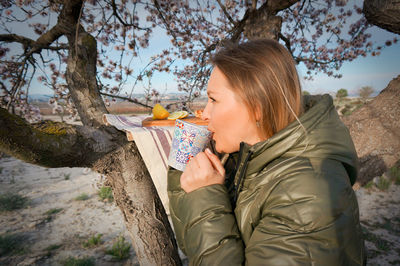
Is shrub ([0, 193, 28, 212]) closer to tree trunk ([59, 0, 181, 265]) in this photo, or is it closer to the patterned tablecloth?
tree trunk ([59, 0, 181, 265])

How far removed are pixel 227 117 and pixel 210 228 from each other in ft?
1.77

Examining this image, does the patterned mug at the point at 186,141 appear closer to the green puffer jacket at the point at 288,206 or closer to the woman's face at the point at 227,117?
the woman's face at the point at 227,117

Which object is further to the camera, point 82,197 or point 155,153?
point 82,197

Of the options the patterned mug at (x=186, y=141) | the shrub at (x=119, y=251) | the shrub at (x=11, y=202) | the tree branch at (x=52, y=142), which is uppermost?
the tree branch at (x=52, y=142)

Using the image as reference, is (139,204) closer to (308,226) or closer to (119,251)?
(308,226)

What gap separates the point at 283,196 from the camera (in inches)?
30.2

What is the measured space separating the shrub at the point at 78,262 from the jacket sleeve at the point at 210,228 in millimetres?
3240

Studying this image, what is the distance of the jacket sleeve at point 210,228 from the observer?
0.83 meters

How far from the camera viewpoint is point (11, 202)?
5.17 m

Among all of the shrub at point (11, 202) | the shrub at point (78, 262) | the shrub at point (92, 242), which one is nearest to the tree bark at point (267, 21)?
the shrub at point (78, 262)

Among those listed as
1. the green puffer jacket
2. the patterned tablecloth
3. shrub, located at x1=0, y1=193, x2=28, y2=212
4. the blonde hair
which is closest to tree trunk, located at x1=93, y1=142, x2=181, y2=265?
the patterned tablecloth

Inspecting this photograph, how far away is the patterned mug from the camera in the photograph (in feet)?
3.51

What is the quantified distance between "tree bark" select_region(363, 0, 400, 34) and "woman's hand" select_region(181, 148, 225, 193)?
99.0 inches

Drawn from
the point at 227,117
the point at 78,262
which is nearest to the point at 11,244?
the point at 78,262
